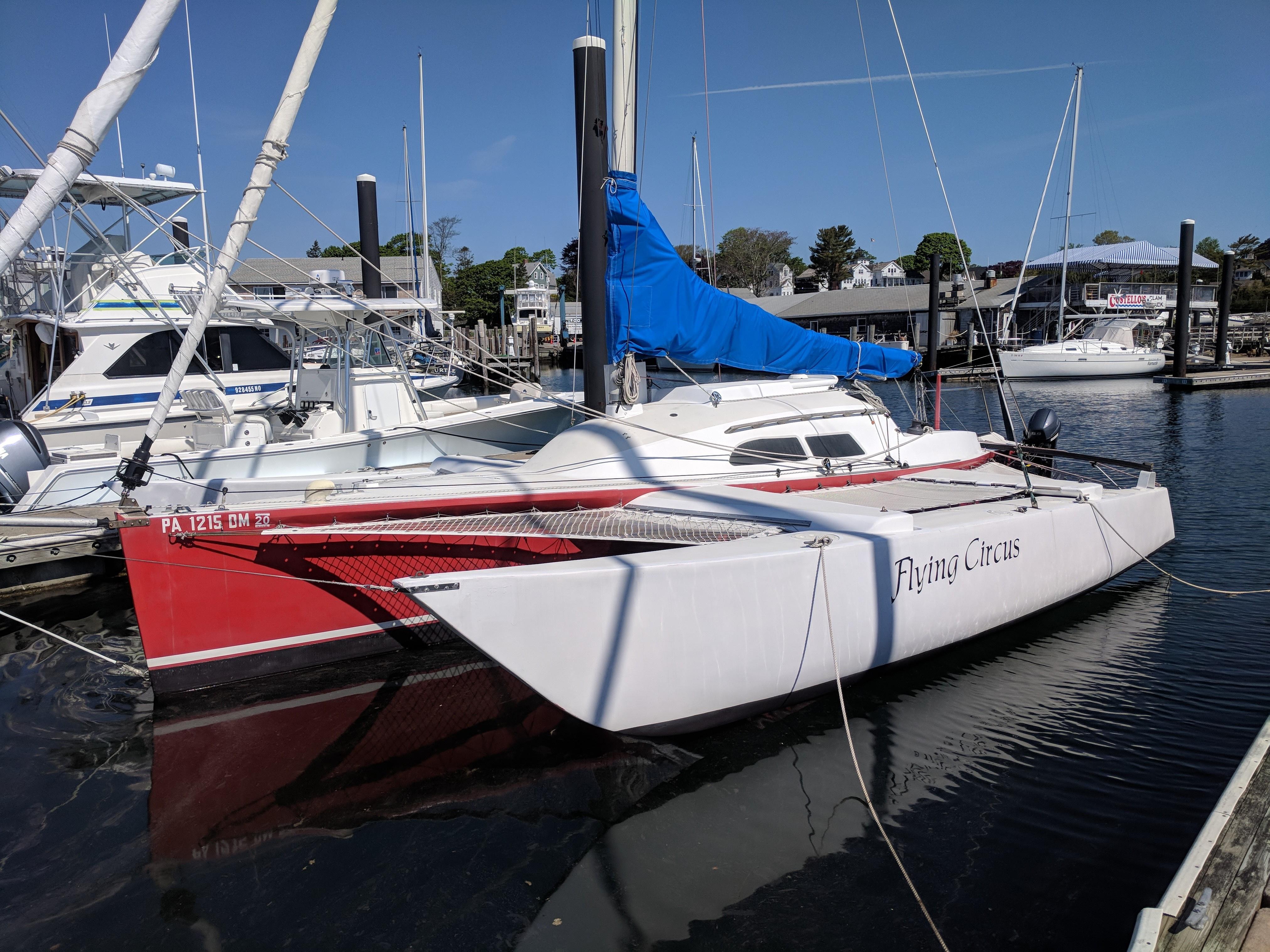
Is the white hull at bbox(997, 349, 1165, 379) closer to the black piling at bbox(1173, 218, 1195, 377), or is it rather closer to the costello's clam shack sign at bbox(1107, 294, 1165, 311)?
the black piling at bbox(1173, 218, 1195, 377)

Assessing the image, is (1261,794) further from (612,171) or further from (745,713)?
(612,171)

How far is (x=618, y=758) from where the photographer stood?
5.09m

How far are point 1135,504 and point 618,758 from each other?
5610mm

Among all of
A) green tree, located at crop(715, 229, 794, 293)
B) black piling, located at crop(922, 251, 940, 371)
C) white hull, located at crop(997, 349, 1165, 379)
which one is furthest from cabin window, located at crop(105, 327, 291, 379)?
green tree, located at crop(715, 229, 794, 293)

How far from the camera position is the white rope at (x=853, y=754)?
3.63m

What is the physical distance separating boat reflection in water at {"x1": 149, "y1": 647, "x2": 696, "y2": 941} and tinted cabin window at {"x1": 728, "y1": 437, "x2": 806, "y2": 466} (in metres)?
2.69

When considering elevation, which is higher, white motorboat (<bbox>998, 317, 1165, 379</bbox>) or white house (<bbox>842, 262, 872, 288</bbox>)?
white house (<bbox>842, 262, 872, 288</bbox>)

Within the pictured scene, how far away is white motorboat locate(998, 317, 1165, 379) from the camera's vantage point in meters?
34.6

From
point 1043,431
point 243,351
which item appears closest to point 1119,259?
point 1043,431

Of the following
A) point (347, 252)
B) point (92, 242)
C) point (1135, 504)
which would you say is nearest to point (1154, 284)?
point (1135, 504)

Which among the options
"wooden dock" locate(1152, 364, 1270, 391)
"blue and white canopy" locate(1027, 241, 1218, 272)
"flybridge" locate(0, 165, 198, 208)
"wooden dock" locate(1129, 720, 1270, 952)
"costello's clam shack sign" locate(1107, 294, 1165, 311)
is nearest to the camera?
"wooden dock" locate(1129, 720, 1270, 952)

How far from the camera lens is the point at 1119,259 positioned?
156 ft

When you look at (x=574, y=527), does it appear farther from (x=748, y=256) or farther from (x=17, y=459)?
(x=748, y=256)

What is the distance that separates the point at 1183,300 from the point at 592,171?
30.2 metres
